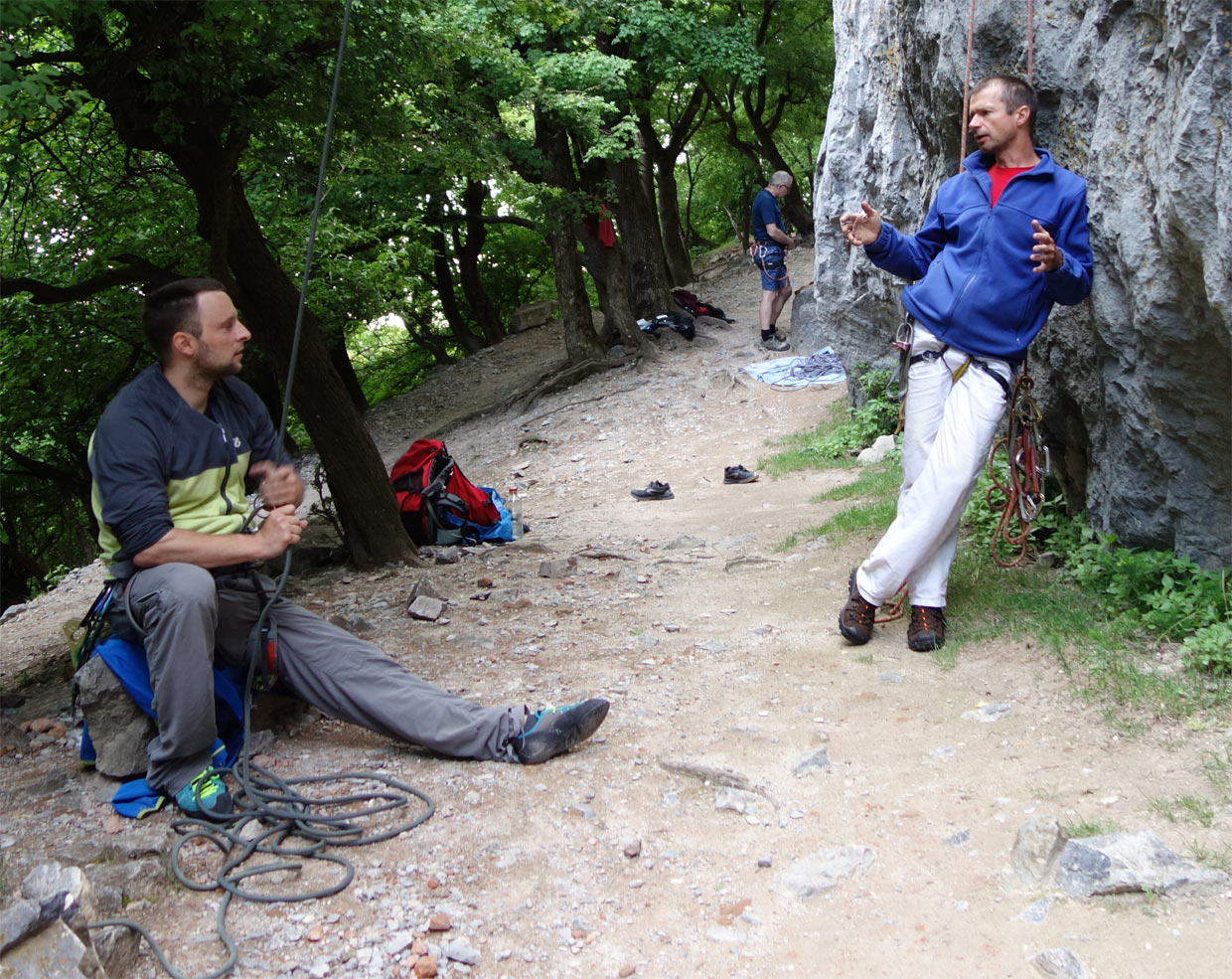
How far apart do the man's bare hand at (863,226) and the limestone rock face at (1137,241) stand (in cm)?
92

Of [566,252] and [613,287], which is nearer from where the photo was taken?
[566,252]

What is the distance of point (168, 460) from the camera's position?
3590mm

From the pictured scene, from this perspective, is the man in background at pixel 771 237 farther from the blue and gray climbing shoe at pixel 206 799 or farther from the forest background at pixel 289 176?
the blue and gray climbing shoe at pixel 206 799

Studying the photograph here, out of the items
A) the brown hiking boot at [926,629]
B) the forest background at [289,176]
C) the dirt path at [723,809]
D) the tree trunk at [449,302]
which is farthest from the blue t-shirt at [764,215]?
the brown hiking boot at [926,629]

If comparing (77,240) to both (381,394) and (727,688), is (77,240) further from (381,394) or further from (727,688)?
(381,394)

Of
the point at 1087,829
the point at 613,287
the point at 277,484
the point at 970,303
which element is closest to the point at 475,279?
the point at 613,287

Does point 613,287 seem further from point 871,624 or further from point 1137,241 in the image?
point 1137,241

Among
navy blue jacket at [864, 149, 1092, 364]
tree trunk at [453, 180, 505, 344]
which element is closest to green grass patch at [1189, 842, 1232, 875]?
navy blue jacket at [864, 149, 1092, 364]

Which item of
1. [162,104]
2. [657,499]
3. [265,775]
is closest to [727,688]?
[265,775]

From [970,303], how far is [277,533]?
2.78 m

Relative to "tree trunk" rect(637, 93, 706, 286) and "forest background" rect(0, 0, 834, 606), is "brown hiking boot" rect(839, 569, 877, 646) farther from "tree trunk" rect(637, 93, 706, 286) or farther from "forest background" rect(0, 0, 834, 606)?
"tree trunk" rect(637, 93, 706, 286)

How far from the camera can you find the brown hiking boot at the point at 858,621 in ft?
15.1

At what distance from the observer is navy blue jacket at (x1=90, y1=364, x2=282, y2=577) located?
3.46 m

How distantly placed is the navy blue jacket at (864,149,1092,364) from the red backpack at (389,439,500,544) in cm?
439
